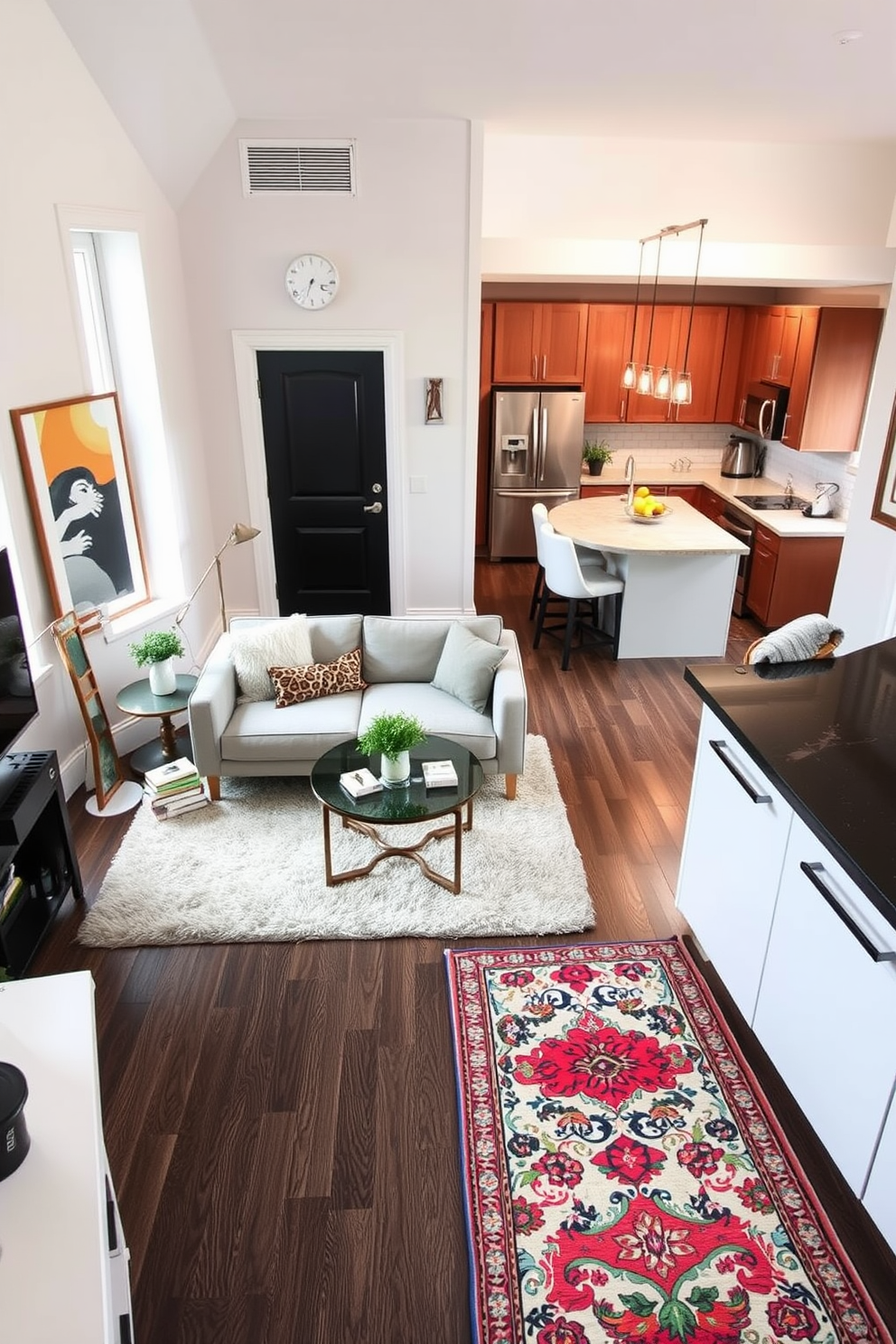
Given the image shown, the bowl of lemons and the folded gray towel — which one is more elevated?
the folded gray towel

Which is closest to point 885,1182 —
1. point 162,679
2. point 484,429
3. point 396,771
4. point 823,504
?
point 396,771

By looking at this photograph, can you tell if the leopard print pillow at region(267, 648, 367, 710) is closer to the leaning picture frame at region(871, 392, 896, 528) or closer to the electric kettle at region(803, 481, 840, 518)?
the leaning picture frame at region(871, 392, 896, 528)

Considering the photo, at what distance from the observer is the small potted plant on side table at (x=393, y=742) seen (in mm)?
3359

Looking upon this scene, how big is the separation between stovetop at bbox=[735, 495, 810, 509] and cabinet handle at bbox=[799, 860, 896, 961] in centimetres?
500

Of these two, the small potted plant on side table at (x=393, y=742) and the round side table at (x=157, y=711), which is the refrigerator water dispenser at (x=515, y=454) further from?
the small potted plant on side table at (x=393, y=742)

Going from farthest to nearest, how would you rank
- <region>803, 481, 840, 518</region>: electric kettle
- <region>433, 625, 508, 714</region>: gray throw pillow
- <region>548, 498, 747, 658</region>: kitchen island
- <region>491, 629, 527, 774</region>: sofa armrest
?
1. <region>803, 481, 840, 518</region>: electric kettle
2. <region>548, 498, 747, 658</region>: kitchen island
3. <region>433, 625, 508, 714</region>: gray throw pillow
4. <region>491, 629, 527, 774</region>: sofa armrest

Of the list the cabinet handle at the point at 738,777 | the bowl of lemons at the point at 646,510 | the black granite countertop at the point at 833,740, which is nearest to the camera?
the black granite countertop at the point at 833,740

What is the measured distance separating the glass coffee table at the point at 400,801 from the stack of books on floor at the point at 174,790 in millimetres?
744

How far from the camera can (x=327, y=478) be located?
591 cm

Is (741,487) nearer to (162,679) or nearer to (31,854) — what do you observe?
(162,679)

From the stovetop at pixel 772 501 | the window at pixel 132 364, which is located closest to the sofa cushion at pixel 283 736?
the window at pixel 132 364

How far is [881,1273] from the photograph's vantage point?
85.6 inches

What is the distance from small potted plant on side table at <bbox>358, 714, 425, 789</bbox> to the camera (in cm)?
336

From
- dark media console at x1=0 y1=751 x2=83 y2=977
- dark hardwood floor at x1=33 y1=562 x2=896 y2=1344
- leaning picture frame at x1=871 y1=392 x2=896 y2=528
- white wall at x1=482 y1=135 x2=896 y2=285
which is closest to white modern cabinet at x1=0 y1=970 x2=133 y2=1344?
dark hardwood floor at x1=33 y1=562 x2=896 y2=1344
